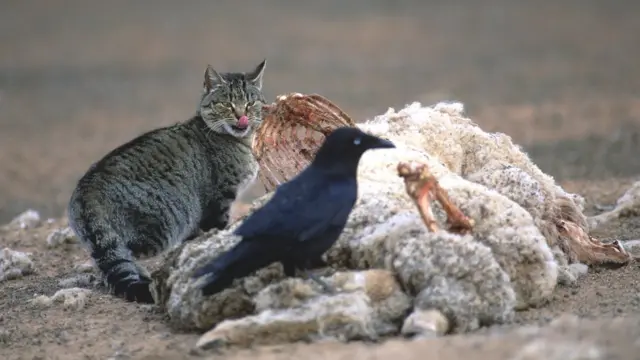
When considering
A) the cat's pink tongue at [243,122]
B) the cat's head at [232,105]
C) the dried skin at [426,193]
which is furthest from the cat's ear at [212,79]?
the dried skin at [426,193]

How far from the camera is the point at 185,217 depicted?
748cm

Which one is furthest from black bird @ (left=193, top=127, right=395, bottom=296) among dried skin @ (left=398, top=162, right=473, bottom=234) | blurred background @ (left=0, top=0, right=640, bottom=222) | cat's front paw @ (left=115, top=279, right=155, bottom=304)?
blurred background @ (left=0, top=0, right=640, bottom=222)

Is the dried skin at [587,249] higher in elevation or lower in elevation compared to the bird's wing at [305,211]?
lower

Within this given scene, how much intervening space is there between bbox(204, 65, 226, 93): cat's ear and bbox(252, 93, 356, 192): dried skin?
1.31 meters

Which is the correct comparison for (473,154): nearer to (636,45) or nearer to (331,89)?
(331,89)

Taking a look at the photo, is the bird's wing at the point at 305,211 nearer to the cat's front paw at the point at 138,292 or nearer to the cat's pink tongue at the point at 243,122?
the cat's front paw at the point at 138,292

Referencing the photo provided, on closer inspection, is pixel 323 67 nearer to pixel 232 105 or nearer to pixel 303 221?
pixel 232 105

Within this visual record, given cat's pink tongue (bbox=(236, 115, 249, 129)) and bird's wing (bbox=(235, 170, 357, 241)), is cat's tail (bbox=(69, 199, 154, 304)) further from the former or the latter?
bird's wing (bbox=(235, 170, 357, 241))

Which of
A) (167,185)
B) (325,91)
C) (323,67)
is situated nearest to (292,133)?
(167,185)

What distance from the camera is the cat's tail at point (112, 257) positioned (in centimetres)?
646

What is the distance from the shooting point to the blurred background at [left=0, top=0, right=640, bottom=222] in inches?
512

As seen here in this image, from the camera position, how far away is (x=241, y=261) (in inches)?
200

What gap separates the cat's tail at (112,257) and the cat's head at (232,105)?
4.00ft

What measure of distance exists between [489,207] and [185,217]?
2.42 metres
